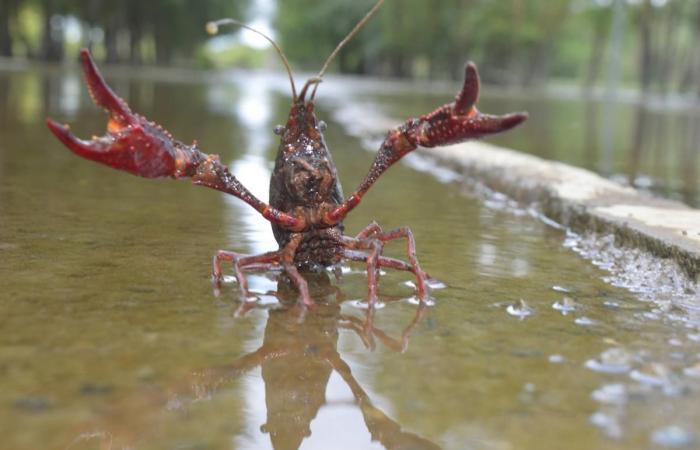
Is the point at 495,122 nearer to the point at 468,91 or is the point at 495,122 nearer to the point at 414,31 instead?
the point at 468,91

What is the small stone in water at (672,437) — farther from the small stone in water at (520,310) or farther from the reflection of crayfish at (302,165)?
the reflection of crayfish at (302,165)

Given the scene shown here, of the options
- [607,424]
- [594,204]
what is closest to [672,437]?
[607,424]

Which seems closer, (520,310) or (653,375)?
(653,375)

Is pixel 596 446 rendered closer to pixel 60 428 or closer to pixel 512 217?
pixel 60 428

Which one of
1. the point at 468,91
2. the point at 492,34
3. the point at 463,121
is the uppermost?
the point at 492,34

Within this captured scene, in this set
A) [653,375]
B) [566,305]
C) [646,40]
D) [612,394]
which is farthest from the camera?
[646,40]

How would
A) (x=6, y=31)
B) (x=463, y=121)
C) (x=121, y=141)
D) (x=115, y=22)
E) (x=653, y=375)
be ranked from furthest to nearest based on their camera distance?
(x=115, y=22) < (x=6, y=31) < (x=463, y=121) < (x=121, y=141) < (x=653, y=375)
